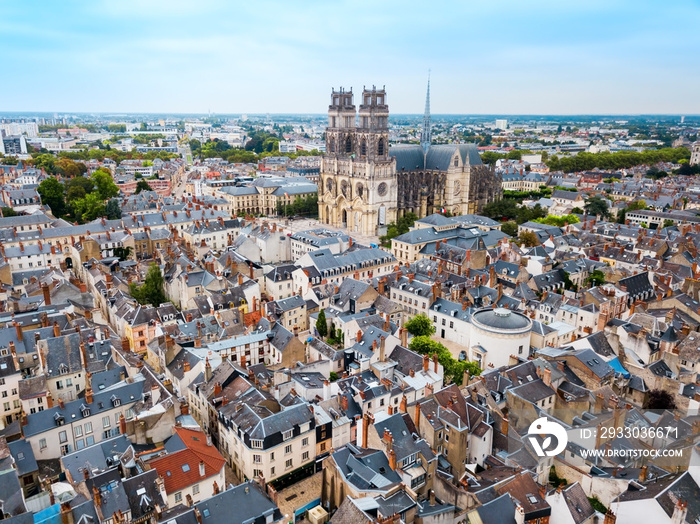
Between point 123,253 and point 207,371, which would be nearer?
point 207,371

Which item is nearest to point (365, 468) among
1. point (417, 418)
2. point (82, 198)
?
point (417, 418)

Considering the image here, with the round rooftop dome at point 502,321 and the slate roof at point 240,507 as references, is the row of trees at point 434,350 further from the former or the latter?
the slate roof at point 240,507

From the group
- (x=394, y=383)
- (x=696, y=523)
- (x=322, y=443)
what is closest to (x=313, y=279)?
(x=394, y=383)

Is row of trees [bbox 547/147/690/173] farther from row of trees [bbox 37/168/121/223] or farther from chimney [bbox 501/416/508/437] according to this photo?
chimney [bbox 501/416/508/437]

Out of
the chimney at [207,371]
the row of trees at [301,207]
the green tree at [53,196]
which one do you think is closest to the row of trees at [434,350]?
the chimney at [207,371]

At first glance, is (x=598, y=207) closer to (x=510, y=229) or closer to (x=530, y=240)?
(x=510, y=229)
